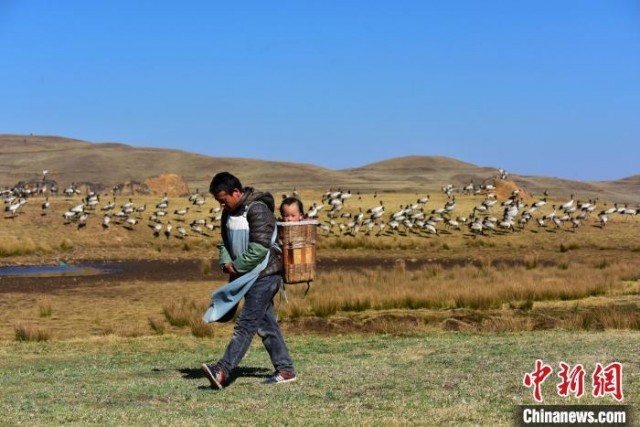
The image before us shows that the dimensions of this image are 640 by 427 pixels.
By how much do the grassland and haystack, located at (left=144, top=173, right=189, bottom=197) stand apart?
3751cm

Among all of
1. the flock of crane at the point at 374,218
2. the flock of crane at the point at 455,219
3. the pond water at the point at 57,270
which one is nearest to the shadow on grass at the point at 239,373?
the pond water at the point at 57,270

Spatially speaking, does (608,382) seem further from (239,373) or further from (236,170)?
(236,170)

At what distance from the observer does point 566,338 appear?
16344 mm

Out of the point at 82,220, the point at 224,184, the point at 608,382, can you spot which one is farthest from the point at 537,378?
the point at 82,220

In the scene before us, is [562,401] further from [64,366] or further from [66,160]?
[66,160]

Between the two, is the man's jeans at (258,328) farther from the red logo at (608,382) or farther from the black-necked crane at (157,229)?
the black-necked crane at (157,229)

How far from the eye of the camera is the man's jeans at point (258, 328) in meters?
11.6

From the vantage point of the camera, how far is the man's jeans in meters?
11.6

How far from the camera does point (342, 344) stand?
17594mm

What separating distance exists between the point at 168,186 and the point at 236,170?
2954 inches

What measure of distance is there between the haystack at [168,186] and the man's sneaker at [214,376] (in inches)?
2731

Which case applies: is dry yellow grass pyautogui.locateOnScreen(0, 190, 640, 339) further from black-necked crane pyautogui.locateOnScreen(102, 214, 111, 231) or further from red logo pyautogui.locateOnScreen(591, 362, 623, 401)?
red logo pyautogui.locateOnScreen(591, 362, 623, 401)

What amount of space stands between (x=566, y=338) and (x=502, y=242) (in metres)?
34.6

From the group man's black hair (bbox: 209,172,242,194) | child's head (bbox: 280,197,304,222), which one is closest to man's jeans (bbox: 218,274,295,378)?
child's head (bbox: 280,197,304,222)
